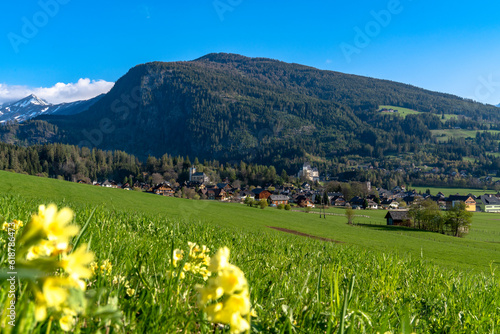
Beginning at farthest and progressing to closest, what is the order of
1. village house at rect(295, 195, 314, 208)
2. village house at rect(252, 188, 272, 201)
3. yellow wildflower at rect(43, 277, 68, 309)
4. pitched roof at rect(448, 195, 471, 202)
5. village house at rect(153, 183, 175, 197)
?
village house at rect(252, 188, 272, 201) → village house at rect(295, 195, 314, 208) → pitched roof at rect(448, 195, 471, 202) → village house at rect(153, 183, 175, 197) → yellow wildflower at rect(43, 277, 68, 309)

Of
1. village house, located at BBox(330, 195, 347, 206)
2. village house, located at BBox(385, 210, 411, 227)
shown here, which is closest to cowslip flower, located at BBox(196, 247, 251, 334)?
village house, located at BBox(385, 210, 411, 227)

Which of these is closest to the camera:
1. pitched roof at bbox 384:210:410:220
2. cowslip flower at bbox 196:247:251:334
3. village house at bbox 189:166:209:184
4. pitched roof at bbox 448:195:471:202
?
cowslip flower at bbox 196:247:251:334

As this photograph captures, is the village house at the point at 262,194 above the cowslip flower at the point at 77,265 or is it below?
below

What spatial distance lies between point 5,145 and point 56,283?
169 m

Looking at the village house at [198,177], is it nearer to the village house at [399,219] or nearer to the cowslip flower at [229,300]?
the village house at [399,219]

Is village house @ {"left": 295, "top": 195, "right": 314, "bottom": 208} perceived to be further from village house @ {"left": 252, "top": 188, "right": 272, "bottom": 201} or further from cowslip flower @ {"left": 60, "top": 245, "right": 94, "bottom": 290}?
cowslip flower @ {"left": 60, "top": 245, "right": 94, "bottom": 290}

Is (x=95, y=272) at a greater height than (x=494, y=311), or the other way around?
(x=95, y=272)

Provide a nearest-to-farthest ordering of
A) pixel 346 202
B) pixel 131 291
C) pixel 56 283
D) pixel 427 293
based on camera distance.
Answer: pixel 56 283 < pixel 131 291 < pixel 427 293 < pixel 346 202

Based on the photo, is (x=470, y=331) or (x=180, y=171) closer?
(x=470, y=331)

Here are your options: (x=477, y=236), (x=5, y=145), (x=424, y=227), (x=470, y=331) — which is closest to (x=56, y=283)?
(x=470, y=331)

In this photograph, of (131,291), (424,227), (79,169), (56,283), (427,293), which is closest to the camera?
(56,283)

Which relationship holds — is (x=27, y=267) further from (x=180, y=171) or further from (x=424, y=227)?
(x=180, y=171)

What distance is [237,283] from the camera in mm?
703

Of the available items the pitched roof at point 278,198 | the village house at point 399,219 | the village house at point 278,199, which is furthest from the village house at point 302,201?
the village house at point 399,219
